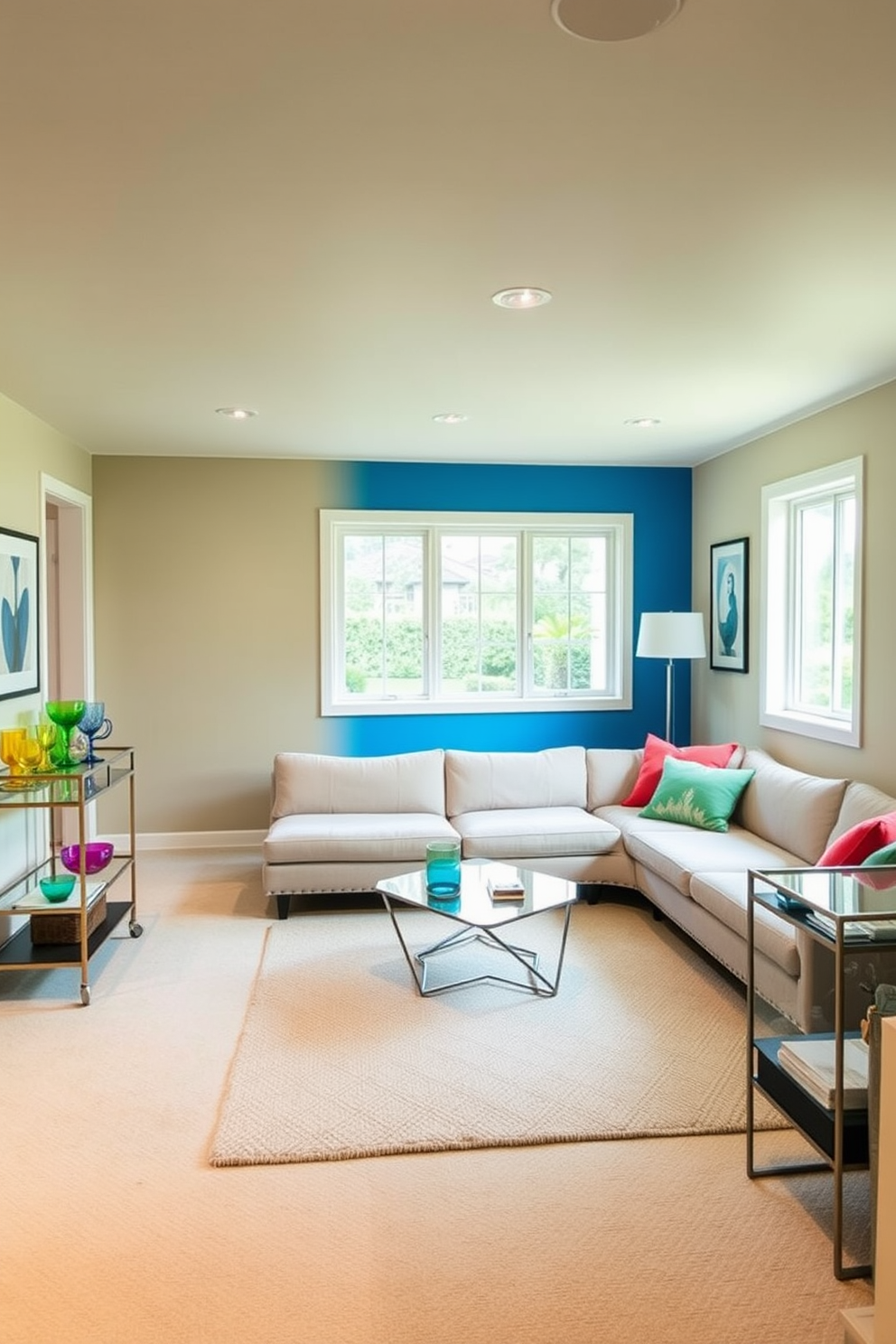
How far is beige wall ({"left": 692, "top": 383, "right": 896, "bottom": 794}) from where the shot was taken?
13.1 feet

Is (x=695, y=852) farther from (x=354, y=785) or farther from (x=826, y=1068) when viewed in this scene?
(x=826, y=1068)

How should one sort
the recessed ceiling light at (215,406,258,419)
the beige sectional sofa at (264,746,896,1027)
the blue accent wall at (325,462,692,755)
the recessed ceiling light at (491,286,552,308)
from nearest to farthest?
the recessed ceiling light at (491,286,552,308) → the beige sectional sofa at (264,746,896,1027) → the recessed ceiling light at (215,406,258,419) → the blue accent wall at (325,462,692,755)

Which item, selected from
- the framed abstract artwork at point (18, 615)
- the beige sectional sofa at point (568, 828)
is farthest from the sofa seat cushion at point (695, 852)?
the framed abstract artwork at point (18, 615)

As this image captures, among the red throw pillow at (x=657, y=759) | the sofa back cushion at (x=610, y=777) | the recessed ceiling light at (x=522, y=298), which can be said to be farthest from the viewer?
the sofa back cushion at (x=610, y=777)

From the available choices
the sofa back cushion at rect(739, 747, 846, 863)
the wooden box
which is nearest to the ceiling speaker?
the sofa back cushion at rect(739, 747, 846, 863)

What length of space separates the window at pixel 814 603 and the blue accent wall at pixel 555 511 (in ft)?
3.78

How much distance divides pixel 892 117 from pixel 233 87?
1.31m

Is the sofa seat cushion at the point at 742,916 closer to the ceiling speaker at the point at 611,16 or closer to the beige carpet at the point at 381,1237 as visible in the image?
the beige carpet at the point at 381,1237

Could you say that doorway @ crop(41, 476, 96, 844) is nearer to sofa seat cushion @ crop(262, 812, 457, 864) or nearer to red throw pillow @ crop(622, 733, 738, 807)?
sofa seat cushion @ crop(262, 812, 457, 864)

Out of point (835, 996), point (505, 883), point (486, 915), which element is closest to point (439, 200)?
point (835, 996)

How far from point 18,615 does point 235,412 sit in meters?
1.40

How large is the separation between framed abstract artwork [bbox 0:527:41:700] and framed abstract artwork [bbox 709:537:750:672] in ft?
12.5

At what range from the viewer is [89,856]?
3.93 meters

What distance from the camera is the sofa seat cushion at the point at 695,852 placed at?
13.1 feet
